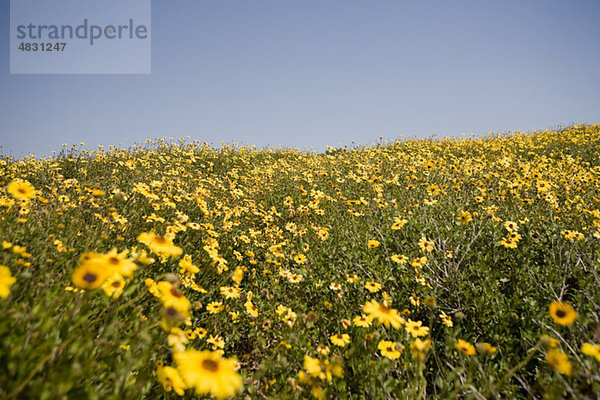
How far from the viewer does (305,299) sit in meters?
2.95

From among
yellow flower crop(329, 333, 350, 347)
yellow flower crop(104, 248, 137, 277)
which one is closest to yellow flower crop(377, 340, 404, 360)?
yellow flower crop(329, 333, 350, 347)

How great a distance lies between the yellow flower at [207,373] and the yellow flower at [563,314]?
4.59 ft

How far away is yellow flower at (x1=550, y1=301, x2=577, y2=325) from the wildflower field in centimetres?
1

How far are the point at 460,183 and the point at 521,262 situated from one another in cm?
241

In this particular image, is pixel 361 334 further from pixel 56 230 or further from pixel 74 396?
pixel 56 230

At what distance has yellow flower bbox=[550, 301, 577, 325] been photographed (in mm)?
1266

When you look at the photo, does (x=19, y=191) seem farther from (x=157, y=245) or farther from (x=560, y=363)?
(x=560, y=363)

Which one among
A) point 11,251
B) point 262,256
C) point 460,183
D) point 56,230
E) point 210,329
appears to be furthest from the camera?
point 460,183

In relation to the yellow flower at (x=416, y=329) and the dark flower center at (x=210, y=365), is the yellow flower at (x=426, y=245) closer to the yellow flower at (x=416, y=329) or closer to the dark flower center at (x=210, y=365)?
the yellow flower at (x=416, y=329)

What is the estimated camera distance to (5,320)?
1054 mm

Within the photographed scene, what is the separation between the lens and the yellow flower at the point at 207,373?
99cm

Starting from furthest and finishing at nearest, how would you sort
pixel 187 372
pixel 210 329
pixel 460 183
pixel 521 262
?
pixel 460 183 < pixel 521 262 < pixel 210 329 < pixel 187 372

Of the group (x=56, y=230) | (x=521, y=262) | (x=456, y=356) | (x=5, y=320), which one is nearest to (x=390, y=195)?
(x=521, y=262)

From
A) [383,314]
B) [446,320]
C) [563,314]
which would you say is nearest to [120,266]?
[383,314]
